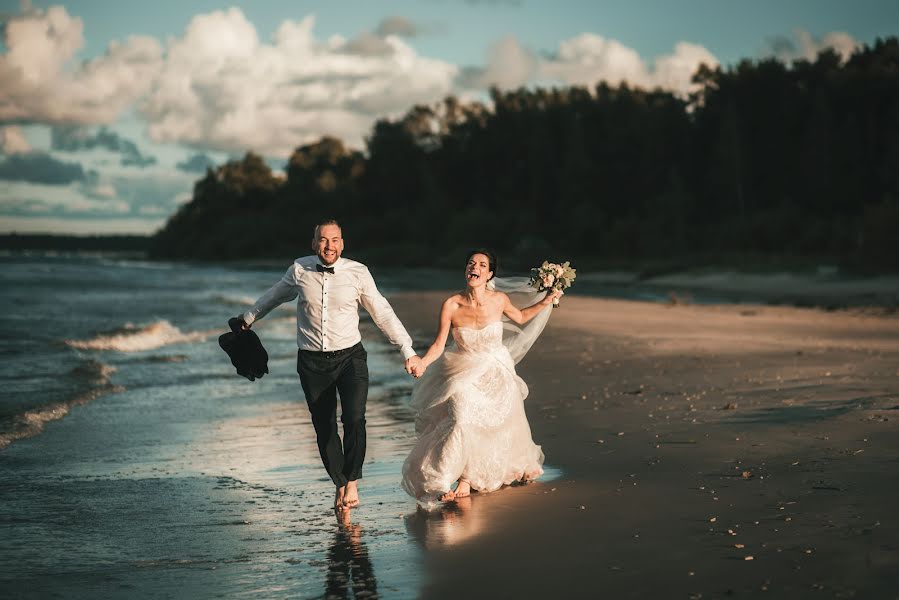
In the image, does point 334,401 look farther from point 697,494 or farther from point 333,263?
point 697,494

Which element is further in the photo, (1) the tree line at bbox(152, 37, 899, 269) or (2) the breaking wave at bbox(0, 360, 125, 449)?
(1) the tree line at bbox(152, 37, 899, 269)

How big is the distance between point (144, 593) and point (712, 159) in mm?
68125

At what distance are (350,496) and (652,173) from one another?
71134 millimetres

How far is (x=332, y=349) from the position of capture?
25.3ft

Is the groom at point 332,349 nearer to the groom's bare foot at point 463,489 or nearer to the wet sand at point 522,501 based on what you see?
the wet sand at point 522,501

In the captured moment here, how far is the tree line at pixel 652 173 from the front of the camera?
2377 inches

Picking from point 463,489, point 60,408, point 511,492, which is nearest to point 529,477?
point 511,492

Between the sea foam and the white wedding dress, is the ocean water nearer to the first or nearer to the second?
the white wedding dress

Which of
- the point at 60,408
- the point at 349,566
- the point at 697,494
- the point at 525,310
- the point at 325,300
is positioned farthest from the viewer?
the point at 60,408

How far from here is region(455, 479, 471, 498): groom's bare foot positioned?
8.00 metres

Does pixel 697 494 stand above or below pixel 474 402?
below

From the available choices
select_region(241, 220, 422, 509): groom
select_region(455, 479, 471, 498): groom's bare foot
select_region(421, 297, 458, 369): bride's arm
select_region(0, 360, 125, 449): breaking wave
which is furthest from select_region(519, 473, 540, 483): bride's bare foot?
select_region(0, 360, 125, 449): breaking wave

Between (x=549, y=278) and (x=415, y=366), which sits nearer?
(x=415, y=366)

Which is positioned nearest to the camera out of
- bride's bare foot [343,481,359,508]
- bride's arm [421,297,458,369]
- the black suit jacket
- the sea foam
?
bride's bare foot [343,481,359,508]
